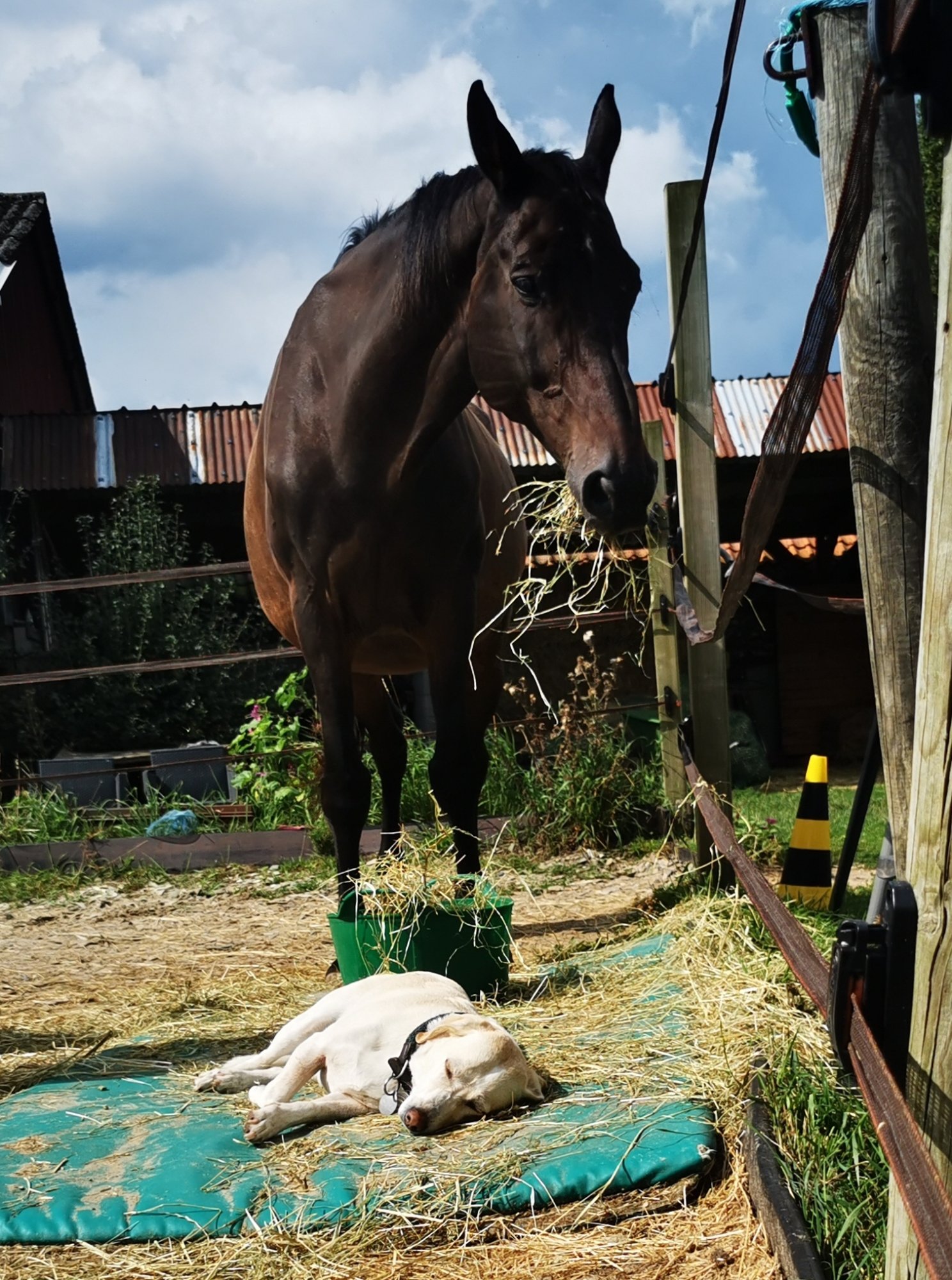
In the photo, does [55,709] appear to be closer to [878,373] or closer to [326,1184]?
[326,1184]

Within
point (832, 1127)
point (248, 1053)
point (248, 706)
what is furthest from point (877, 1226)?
point (248, 706)

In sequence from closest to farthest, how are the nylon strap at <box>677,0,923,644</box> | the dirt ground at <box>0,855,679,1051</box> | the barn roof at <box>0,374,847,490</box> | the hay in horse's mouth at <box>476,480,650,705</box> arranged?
the nylon strap at <box>677,0,923,644</box>
the hay in horse's mouth at <box>476,480,650,705</box>
the dirt ground at <box>0,855,679,1051</box>
the barn roof at <box>0,374,847,490</box>

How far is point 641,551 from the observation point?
552 centimetres

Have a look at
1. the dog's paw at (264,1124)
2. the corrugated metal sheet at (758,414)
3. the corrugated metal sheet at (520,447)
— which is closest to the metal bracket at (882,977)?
the dog's paw at (264,1124)

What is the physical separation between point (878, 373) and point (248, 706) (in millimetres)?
8725

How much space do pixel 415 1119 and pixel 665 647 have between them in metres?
3.19

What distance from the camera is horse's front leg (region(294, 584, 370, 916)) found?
4160mm

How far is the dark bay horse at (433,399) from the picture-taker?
3.28 metres

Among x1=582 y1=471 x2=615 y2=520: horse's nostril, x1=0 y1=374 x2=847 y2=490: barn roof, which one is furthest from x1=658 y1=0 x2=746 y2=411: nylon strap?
x1=0 y1=374 x2=847 y2=490: barn roof

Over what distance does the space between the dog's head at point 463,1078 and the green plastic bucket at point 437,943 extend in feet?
2.78

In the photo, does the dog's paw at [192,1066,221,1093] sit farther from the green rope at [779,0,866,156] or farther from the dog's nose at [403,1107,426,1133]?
the green rope at [779,0,866,156]

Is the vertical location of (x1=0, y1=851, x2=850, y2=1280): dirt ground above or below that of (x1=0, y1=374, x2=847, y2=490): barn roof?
below

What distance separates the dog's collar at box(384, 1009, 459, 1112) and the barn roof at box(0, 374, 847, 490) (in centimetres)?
841

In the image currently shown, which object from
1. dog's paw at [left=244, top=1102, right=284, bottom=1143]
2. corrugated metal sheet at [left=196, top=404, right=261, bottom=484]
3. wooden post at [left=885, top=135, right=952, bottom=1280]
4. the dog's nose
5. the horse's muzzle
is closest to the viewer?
wooden post at [left=885, top=135, right=952, bottom=1280]
